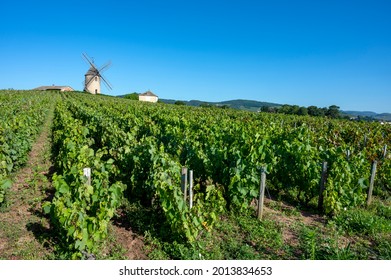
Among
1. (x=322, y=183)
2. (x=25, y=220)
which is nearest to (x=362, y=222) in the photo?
(x=322, y=183)

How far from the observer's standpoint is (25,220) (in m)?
5.64

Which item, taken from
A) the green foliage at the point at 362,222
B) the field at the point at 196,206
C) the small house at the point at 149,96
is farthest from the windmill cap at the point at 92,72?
the green foliage at the point at 362,222

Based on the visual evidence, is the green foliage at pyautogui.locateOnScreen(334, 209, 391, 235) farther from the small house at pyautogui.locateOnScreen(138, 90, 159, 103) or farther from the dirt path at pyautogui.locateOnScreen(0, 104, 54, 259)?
the small house at pyautogui.locateOnScreen(138, 90, 159, 103)

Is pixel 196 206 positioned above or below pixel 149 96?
below

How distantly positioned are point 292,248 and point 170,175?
2.58 meters

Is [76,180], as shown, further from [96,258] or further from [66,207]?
[96,258]

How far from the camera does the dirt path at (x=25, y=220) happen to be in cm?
466

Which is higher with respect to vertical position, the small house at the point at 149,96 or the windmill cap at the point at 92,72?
the windmill cap at the point at 92,72

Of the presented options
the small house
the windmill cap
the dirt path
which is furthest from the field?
the small house

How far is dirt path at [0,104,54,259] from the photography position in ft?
15.3

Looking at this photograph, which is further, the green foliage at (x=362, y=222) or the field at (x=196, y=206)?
the green foliage at (x=362, y=222)

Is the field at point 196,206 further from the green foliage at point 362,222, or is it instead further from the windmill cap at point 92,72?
the windmill cap at point 92,72

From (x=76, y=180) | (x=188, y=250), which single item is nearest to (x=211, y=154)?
(x=188, y=250)

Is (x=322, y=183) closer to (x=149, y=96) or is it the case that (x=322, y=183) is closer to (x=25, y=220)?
(x=25, y=220)
